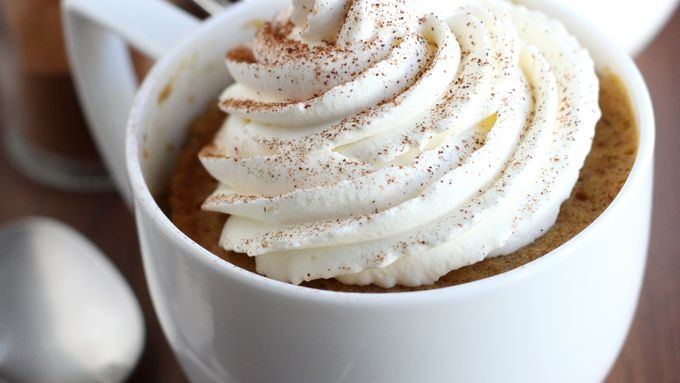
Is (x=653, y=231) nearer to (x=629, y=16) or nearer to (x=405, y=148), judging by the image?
(x=629, y=16)

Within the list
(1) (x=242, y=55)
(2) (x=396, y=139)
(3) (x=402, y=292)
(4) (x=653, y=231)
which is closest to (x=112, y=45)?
(1) (x=242, y=55)

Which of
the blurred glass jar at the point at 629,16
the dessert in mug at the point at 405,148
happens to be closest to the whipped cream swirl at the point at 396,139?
the dessert in mug at the point at 405,148

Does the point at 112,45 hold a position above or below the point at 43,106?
above

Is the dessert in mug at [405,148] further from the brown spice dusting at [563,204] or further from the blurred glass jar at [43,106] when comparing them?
the blurred glass jar at [43,106]

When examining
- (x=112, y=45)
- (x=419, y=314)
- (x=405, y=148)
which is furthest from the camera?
(x=112, y=45)

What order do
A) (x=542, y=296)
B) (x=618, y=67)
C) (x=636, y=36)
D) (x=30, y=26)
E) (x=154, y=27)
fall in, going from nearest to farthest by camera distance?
(x=542, y=296)
(x=618, y=67)
(x=154, y=27)
(x=636, y=36)
(x=30, y=26)

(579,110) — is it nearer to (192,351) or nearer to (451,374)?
(451,374)

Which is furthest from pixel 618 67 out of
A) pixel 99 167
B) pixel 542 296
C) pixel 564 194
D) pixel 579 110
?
pixel 99 167
